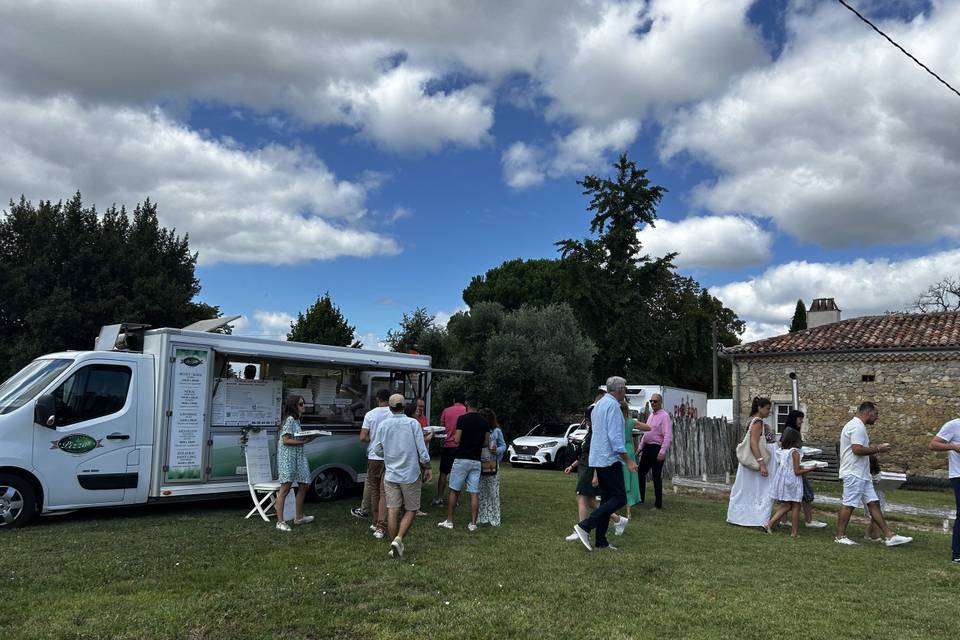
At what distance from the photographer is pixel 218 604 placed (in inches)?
204

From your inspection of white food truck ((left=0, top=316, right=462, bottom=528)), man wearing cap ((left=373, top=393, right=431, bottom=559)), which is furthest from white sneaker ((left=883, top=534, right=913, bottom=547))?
white food truck ((left=0, top=316, right=462, bottom=528))

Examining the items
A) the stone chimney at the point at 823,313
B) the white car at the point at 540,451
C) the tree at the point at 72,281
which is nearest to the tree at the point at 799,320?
the stone chimney at the point at 823,313

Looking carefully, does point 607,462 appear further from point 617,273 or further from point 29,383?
point 617,273

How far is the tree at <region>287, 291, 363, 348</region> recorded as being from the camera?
38562 millimetres

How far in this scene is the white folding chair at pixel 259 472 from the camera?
29.3 ft

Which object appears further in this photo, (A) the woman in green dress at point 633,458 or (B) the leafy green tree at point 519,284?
(B) the leafy green tree at point 519,284

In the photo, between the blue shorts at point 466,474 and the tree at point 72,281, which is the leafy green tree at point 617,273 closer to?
the tree at point 72,281

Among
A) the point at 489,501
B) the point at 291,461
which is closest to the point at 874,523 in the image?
the point at 489,501

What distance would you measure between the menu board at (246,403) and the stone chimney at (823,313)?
69.4 ft

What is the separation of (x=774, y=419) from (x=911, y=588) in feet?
56.8

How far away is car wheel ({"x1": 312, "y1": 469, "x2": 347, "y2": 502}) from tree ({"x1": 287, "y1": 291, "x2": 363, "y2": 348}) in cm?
2753

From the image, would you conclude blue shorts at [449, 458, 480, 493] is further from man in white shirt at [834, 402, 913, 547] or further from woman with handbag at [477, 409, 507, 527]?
man in white shirt at [834, 402, 913, 547]

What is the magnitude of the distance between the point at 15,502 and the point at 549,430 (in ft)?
55.6

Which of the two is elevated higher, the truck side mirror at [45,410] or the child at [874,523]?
the truck side mirror at [45,410]
